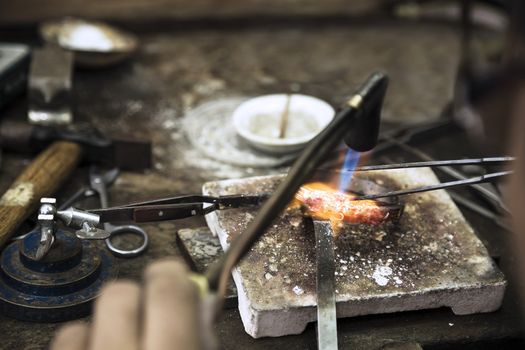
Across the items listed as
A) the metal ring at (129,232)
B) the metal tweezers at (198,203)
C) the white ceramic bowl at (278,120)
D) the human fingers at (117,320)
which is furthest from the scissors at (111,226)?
the human fingers at (117,320)

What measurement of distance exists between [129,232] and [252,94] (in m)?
1.45

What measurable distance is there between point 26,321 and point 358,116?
1.25 m

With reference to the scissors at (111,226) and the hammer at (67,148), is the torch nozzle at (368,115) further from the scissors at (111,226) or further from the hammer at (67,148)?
the hammer at (67,148)

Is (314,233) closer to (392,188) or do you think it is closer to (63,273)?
(392,188)

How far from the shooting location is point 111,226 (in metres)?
2.55

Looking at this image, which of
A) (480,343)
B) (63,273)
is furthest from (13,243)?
(480,343)

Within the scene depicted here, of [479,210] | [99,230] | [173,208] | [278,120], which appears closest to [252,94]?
[278,120]

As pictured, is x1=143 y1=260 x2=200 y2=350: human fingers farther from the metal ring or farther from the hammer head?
the hammer head

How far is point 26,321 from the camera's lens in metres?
2.20

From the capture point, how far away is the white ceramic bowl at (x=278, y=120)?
10.3 ft

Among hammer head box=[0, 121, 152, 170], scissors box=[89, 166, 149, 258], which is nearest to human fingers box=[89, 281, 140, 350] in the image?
scissors box=[89, 166, 149, 258]

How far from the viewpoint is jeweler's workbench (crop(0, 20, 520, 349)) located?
2248 mm

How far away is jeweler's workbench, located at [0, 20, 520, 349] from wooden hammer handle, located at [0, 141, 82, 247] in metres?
0.12

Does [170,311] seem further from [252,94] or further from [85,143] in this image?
[252,94]
